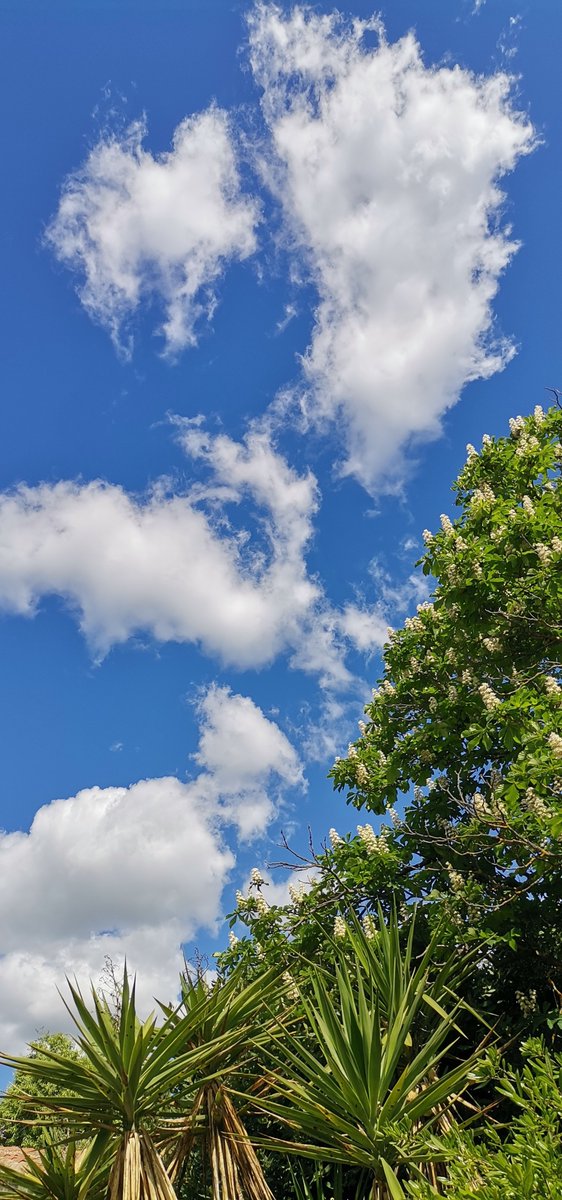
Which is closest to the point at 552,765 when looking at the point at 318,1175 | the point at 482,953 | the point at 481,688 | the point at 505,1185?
the point at 481,688

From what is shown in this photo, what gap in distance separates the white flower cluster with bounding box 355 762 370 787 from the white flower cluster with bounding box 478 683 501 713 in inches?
104

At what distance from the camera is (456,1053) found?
314 inches

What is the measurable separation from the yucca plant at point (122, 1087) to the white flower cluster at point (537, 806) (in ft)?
10.8

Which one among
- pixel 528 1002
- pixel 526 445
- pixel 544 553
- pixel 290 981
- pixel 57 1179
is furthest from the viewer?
pixel 526 445

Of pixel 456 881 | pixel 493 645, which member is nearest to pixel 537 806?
pixel 456 881

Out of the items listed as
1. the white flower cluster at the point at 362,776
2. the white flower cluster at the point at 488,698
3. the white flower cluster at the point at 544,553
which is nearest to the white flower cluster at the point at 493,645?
the white flower cluster at the point at 488,698

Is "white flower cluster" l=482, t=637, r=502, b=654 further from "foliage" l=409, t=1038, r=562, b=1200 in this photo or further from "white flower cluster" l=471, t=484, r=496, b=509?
"foliage" l=409, t=1038, r=562, b=1200

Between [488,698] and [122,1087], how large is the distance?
4.30m

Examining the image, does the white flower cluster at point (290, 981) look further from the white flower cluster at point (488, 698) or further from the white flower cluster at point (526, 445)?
the white flower cluster at point (526, 445)

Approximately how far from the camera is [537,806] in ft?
20.2

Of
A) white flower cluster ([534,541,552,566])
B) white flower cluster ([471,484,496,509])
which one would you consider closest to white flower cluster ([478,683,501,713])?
white flower cluster ([534,541,552,566])

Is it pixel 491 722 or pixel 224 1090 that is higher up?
pixel 491 722

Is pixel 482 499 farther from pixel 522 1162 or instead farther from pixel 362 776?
pixel 522 1162

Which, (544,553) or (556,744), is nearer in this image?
(556,744)
